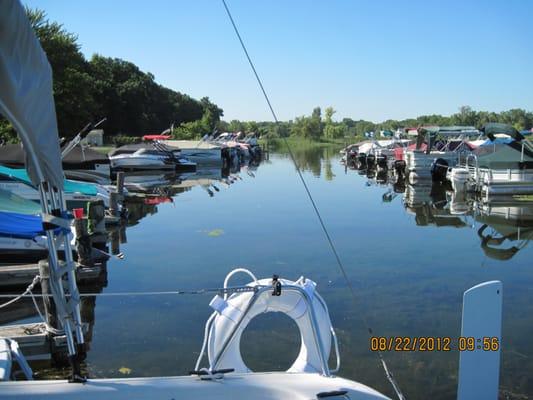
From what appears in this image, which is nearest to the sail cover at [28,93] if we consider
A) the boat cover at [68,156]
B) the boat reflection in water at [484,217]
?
the boat reflection in water at [484,217]

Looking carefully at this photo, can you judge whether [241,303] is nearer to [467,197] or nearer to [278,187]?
[467,197]

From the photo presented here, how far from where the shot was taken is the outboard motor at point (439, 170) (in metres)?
30.3

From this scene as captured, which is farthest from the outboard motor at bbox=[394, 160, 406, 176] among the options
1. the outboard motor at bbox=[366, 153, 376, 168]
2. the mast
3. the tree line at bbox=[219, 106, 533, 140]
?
the tree line at bbox=[219, 106, 533, 140]

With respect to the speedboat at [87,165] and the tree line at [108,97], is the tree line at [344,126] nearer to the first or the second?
the tree line at [108,97]

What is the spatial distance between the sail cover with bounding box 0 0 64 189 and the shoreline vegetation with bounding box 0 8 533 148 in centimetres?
3374

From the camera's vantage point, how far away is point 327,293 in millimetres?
9531

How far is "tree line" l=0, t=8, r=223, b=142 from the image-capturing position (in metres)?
47.9

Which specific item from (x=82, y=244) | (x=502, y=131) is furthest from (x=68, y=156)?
(x=502, y=131)

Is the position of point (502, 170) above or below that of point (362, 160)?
above

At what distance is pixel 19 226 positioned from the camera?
32.8 feet

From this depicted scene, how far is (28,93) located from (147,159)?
3423cm

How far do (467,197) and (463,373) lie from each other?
20338mm

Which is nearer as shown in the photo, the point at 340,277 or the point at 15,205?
the point at 340,277
